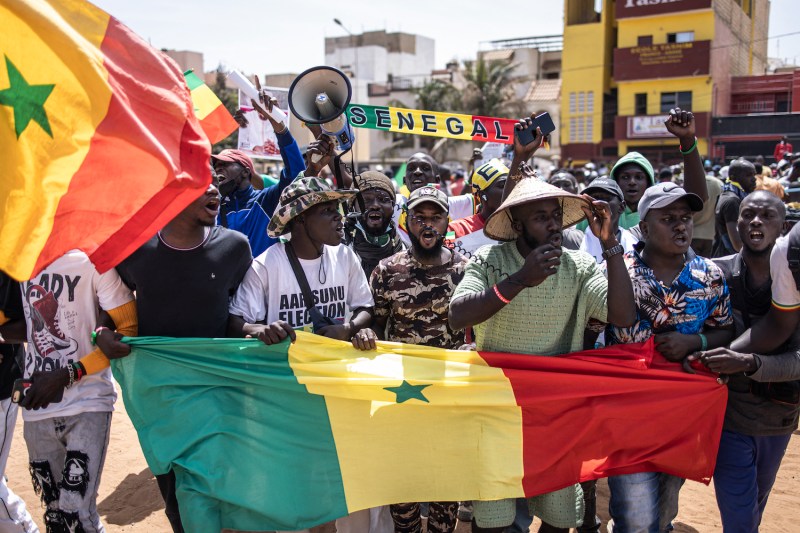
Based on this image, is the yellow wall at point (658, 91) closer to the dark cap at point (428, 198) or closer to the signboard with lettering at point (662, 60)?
the signboard with lettering at point (662, 60)

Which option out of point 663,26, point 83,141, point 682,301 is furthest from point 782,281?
point 663,26

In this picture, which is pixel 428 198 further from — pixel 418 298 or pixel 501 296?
pixel 501 296

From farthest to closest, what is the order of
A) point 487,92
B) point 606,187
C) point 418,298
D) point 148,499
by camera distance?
point 487,92
point 148,499
point 606,187
point 418,298

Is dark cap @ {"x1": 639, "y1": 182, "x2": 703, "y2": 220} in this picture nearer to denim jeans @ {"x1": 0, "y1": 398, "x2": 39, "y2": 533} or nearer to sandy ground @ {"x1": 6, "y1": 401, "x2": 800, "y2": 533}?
sandy ground @ {"x1": 6, "y1": 401, "x2": 800, "y2": 533}

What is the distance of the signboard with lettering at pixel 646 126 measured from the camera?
131 ft

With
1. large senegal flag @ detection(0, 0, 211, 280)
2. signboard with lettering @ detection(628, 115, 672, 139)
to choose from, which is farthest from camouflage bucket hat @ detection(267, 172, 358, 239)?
signboard with lettering @ detection(628, 115, 672, 139)

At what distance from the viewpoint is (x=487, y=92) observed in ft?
144

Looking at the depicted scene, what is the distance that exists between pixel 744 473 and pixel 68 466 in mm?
3481

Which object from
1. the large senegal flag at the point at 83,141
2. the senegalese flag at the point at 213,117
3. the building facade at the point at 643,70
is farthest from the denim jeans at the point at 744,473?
the building facade at the point at 643,70

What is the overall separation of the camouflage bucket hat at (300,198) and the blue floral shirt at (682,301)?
165 cm

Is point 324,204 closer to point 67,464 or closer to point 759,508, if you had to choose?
point 67,464

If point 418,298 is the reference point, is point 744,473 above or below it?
below

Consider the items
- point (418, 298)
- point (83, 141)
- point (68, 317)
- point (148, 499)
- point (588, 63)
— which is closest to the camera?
point (83, 141)

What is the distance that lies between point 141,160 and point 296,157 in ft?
8.07
